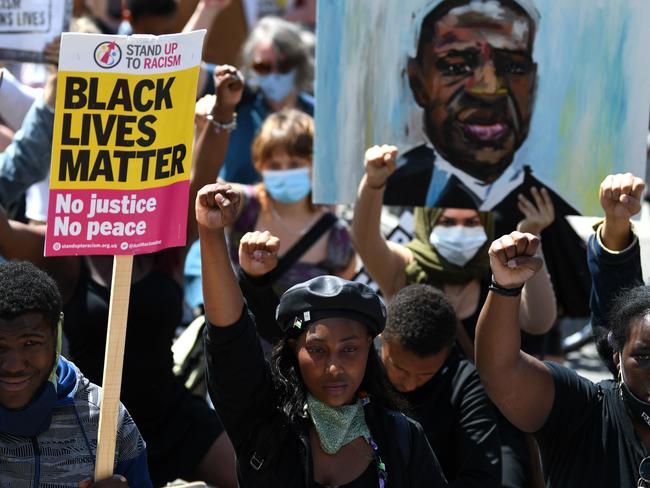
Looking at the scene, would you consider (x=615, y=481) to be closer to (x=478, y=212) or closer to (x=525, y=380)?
(x=525, y=380)

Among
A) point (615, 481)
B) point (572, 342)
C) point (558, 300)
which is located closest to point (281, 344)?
point (615, 481)

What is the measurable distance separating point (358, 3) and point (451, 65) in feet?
1.31

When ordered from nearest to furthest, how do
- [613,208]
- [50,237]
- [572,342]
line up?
[50,237] < [613,208] < [572,342]

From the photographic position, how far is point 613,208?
3.47 metres

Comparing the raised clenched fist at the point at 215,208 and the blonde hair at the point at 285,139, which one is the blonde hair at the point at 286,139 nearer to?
the blonde hair at the point at 285,139

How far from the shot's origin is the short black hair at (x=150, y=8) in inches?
270

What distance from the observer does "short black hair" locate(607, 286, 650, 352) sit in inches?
127

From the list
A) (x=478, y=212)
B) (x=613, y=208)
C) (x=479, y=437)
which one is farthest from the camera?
(x=478, y=212)

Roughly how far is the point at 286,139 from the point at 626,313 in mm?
2529

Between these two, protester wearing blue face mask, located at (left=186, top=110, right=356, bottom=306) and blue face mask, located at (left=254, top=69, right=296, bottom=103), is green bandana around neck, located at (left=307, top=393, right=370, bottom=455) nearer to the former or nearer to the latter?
protester wearing blue face mask, located at (left=186, top=110, right=356, bottom=306)

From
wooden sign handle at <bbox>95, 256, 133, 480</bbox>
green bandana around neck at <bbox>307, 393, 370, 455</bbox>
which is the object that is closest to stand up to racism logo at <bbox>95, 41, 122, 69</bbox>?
wooden sign handle at <bbox>95, 256, 133, 480</bbox>

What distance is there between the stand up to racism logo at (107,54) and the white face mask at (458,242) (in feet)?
6.18

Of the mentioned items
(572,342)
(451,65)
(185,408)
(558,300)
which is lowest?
(572,342)

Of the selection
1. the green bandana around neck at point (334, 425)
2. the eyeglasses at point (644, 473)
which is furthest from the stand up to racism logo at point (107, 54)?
the eyeglasses at point (644, 473)
